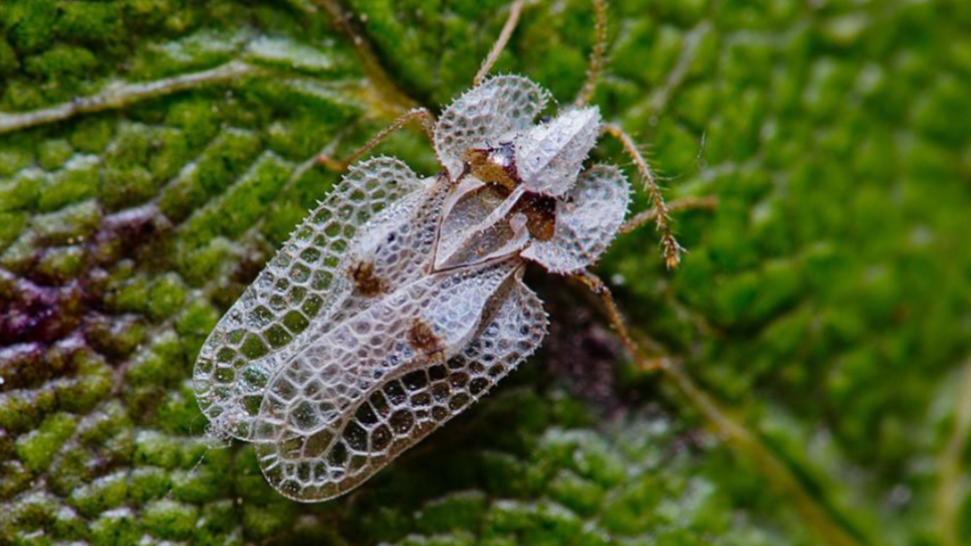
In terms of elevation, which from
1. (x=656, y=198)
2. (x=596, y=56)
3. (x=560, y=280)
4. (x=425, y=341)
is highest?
(x=596, y=56)

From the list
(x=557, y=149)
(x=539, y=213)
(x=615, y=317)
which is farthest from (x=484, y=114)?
(x=615, y=317)

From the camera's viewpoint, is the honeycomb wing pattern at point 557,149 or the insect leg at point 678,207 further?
the insect leg at point 678,207

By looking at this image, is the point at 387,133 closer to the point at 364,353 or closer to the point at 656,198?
the point at 364,353

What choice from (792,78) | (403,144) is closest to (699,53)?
(792,78)

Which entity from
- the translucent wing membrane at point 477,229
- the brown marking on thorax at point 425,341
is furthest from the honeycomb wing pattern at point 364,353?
the translucent wing membrane at point 477,229

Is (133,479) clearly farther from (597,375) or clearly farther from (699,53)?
(699,53)

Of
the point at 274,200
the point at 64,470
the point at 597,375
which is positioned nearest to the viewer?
the point at 64,470

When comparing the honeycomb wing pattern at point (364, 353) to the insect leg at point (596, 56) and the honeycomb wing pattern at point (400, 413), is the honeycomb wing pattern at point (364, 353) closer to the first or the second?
the honeycomb wing pattern at point (400, 413)
